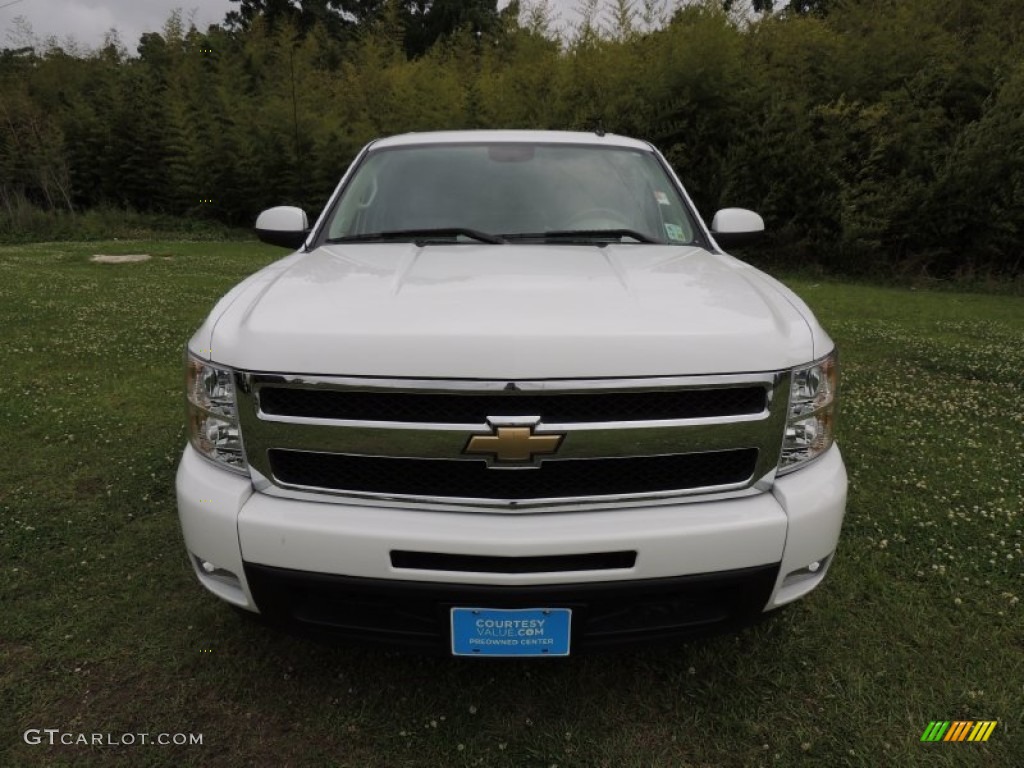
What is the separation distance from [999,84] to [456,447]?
12.4 m

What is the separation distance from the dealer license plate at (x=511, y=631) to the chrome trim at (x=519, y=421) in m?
0.24

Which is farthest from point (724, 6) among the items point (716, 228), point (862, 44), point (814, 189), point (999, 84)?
point (716, 228)

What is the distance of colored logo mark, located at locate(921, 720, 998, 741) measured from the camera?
6.14ft

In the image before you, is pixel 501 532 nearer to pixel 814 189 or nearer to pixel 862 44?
pixel 814 189

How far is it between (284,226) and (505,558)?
200cm

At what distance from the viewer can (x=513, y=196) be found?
9.11 feet

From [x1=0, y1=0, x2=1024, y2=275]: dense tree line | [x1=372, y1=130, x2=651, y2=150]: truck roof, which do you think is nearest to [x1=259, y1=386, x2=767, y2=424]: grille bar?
[x1=372, y1=130, x2=651, y2=150]: truck roof

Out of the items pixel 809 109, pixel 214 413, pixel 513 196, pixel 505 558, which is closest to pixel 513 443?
pixel 505 558

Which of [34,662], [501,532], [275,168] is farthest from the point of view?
[275,168]

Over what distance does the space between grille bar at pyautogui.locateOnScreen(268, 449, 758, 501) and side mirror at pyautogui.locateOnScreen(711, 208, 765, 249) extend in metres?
1.62

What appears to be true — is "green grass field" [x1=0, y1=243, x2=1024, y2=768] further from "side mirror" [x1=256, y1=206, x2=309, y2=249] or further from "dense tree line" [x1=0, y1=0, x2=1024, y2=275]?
"dense tree line" [x1=0, y1=0, x2=1024, y2=275]

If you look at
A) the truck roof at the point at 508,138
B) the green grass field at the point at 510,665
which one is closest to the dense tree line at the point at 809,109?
the truck roof at the point at 508,138

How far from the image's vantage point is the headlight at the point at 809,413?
1757 millimetres

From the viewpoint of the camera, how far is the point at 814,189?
11.1 metres
